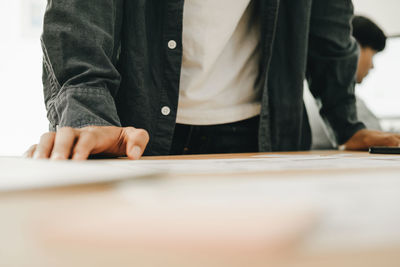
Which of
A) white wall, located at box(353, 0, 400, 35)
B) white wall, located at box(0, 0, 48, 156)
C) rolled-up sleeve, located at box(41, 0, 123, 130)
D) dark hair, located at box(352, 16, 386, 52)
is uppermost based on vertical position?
white wall, located at box(353, 0, 400, 35)

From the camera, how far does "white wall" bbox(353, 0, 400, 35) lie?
10.2 feet

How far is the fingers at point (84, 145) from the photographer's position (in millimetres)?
347

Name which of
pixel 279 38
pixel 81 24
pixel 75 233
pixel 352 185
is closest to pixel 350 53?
pixel 279 38

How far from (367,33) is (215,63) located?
4.91ft

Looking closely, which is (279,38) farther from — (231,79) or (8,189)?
(8,189)

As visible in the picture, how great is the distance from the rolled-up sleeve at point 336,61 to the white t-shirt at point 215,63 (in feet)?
0.98

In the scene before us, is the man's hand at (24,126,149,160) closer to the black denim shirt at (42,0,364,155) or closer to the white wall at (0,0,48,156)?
the black denim shirt at (42,0,364,155)

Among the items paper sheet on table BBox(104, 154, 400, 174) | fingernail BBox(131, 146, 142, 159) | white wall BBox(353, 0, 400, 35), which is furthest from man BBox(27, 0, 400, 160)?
white wall BBox(353, 0, 400, 35)

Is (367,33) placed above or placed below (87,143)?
above

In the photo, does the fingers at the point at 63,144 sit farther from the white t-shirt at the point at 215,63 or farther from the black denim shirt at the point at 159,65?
the white t-shirt at the point at 215,63

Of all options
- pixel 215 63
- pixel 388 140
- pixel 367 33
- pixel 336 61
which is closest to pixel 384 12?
pixel 367 33

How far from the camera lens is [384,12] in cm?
319

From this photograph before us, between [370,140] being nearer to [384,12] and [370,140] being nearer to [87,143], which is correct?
[87,143]

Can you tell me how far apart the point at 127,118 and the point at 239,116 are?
0.28 m
